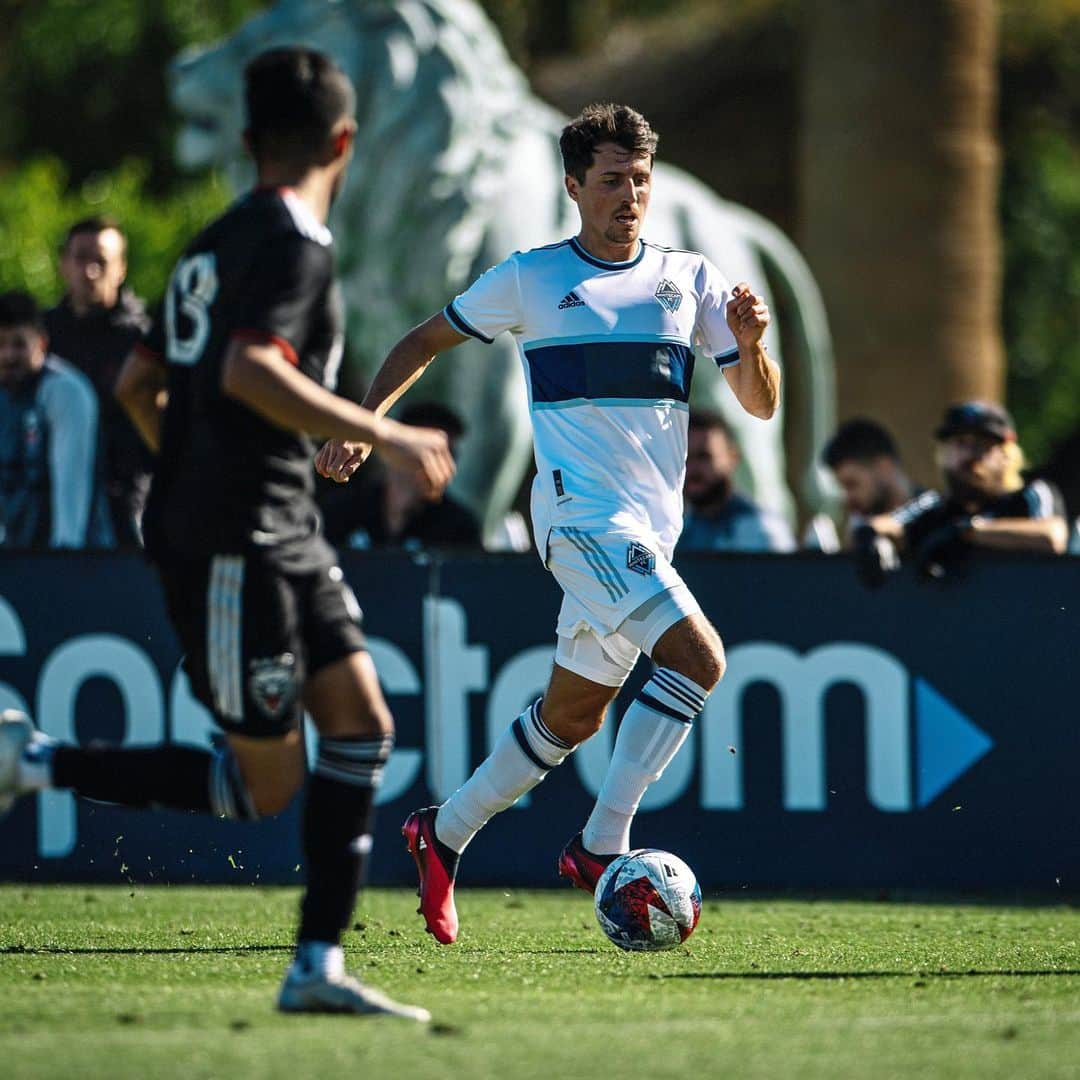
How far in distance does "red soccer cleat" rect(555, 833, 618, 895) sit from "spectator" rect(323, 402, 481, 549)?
12.4 ft

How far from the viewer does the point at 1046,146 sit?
102 ft

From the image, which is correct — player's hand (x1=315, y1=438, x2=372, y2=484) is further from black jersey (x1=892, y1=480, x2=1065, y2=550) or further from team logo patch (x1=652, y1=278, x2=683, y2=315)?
black jersey (x1=892, y1=480, x2=1065, y2=550)

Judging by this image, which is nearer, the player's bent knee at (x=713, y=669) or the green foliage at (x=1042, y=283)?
the player's bent knee at (x=713, y=669)

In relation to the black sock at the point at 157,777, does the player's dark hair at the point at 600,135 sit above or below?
above

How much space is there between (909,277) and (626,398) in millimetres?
12933

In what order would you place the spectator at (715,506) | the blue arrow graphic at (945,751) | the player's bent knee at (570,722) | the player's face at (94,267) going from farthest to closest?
the spectator at (715,506), the player's face at (94,267), the blue arrow graphic at (945,751), the player's bent knee at (570,722)

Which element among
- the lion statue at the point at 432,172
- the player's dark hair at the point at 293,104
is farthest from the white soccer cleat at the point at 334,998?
the lion statue at the point at 432,172

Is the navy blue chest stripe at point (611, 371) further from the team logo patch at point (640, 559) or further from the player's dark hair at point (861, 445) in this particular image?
the player's dark hair at point (861, 445)

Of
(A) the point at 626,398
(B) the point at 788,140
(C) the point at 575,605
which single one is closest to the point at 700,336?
(A) the point at 626,398

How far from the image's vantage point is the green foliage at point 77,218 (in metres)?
28.2

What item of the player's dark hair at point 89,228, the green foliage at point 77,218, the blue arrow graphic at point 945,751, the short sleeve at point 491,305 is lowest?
the blue arrow graphic at point 945,751

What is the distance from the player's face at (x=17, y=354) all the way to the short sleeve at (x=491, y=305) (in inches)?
149

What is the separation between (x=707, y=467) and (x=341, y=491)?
1866 mm

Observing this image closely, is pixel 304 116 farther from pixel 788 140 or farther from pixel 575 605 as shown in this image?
pixel 788 140
